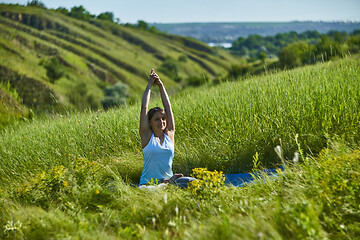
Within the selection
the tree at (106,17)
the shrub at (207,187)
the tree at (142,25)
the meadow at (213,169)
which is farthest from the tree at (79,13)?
the shrub at (207,187)

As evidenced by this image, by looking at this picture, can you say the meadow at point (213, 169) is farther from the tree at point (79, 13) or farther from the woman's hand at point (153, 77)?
the tree at point (79, 13)

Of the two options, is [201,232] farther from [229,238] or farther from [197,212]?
[197,212]

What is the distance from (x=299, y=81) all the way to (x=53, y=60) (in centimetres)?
5076

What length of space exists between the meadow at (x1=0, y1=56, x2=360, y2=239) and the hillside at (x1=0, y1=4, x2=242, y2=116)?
50.8 ft

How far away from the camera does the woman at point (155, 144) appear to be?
404cm

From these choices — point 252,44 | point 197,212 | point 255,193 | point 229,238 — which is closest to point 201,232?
point 229,238

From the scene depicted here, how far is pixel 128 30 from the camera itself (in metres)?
102

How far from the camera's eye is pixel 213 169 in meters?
4.84

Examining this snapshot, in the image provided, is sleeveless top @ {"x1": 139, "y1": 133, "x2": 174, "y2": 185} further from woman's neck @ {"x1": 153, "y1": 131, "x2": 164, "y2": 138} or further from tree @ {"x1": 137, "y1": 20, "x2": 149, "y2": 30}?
tree @ {"x1": 137, "y1": 20, "x2": 149, "y2": 30}

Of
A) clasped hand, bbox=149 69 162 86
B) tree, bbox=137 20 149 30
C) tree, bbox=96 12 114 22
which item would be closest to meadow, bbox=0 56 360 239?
clasped hand, bbox=149 69 162 86

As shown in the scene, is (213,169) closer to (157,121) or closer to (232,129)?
Answer: (232,129)

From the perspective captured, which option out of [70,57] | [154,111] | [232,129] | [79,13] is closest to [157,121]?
[154,111]

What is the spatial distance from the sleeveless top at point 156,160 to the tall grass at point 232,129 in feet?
2.58

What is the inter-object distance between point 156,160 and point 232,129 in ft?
5.04
